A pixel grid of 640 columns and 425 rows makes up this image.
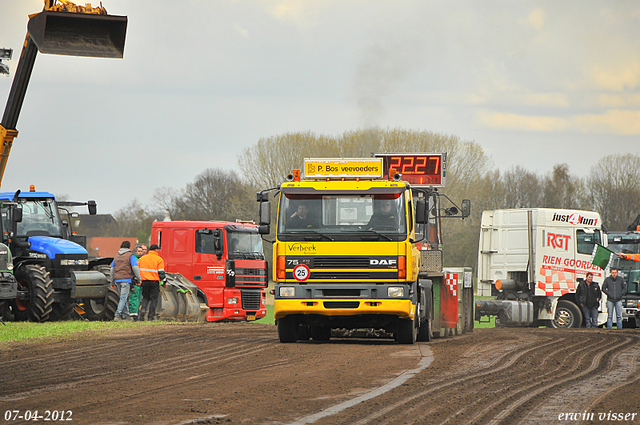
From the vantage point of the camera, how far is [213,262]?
22.7 metres

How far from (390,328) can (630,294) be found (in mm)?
12684

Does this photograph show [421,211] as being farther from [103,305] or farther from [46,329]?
[103,305]

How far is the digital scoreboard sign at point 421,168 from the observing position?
19.1 metres

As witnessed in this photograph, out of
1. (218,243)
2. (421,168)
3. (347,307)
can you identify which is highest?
(421,168)

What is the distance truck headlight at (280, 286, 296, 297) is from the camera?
1395 cm

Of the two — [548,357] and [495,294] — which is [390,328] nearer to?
[548,357]

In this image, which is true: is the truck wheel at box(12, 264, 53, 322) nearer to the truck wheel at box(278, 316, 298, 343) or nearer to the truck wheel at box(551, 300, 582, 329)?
the truck wheel at box(278, 316, 298, 343)

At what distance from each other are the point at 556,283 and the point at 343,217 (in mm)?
11959

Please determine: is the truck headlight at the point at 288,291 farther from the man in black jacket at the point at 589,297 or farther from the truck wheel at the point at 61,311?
the man in black jacket at the point at 589,297

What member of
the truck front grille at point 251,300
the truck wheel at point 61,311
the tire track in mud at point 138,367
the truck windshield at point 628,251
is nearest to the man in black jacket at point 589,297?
the truck windshield at point 628,251

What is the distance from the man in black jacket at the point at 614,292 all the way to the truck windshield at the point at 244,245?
32.5 feet

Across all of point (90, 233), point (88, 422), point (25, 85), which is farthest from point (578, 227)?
point (90, 233)

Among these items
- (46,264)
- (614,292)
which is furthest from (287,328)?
(614,292)

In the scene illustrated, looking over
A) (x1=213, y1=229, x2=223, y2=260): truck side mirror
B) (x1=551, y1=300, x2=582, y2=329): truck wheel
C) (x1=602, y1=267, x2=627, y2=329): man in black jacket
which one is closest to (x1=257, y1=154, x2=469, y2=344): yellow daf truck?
(x1=213, y1=229, x2=223, y2=260): truck side mirror
